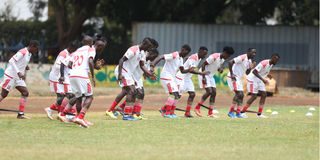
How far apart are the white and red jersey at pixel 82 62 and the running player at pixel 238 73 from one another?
5.37 metres

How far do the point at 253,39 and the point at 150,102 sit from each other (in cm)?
1059

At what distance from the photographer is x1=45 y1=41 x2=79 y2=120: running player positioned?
42.9 ft

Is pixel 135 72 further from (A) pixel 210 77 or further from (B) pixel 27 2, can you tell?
(B) pixel 27 2

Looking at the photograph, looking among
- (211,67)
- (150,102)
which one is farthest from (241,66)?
(150,102)

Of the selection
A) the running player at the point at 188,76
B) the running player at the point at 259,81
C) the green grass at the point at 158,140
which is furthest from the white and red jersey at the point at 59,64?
the running player at the point at 259,81

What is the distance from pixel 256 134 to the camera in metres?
10.7

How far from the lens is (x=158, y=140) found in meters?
9.80

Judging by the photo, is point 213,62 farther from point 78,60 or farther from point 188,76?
point 78,60

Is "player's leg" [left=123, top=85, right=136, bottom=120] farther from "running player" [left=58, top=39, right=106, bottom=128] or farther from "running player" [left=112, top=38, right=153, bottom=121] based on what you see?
"running player" [left=58, top=39, right=106, bottom=128]

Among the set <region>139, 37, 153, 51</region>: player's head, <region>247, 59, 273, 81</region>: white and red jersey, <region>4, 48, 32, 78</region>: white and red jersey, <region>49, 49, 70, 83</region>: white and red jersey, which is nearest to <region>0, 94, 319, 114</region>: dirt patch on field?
<region>49, 49, 70, 83</region>: white and red jersey

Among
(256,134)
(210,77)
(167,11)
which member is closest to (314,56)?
(167,11)

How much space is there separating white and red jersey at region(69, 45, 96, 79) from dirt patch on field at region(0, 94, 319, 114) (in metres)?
5.92

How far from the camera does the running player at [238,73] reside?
15.9m

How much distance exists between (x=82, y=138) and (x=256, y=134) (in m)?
3.29
